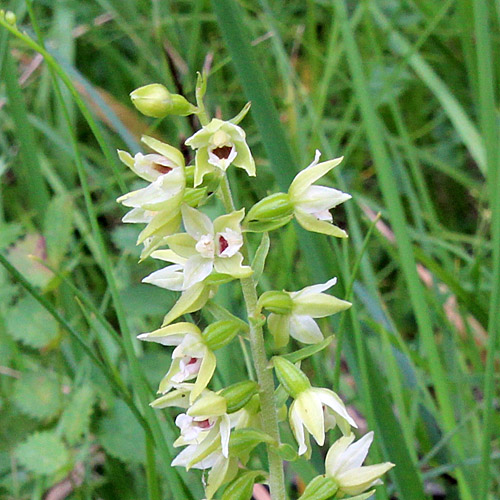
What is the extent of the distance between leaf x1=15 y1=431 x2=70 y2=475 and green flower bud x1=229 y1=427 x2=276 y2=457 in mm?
427

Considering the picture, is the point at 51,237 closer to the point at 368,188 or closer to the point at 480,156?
the point at 480,156

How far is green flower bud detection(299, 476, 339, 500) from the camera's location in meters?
0.94

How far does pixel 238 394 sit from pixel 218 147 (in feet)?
0.98

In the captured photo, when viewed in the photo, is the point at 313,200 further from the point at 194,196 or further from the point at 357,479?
the point at 357,479

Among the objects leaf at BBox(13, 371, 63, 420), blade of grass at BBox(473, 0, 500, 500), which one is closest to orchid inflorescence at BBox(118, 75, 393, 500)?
blade of grass at BBox(473, 0, 500, 500)

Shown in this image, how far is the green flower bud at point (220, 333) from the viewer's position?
2.99 feet

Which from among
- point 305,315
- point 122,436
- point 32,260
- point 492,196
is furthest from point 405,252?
point 32,260

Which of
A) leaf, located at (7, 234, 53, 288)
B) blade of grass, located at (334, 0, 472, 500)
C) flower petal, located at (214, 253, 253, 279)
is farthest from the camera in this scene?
leaf, located at (7, 234, 53, 288)

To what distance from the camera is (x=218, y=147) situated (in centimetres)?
87

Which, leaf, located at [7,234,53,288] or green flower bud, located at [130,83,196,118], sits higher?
green flower bud, located at [130,83,196,118]

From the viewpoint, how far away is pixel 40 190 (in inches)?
63.2

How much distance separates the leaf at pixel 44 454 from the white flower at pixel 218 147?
2.01 feet

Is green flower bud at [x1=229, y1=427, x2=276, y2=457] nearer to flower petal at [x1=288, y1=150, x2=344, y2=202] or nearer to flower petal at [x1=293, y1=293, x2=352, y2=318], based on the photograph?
flower petal at [x1=293, y1=293, x2=352, y2=318]

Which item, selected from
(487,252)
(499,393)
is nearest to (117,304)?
(499,393)
